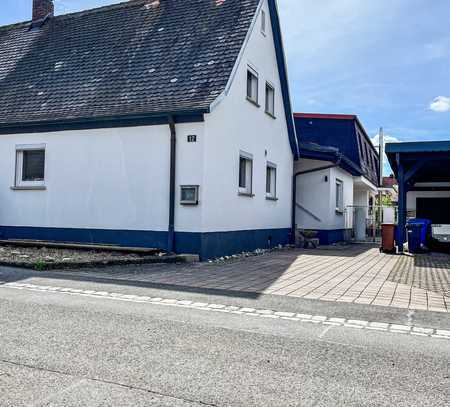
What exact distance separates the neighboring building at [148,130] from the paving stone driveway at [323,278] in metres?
1.81

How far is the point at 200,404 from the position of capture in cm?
329

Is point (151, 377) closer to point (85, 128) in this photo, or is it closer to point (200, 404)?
point (200, 404)

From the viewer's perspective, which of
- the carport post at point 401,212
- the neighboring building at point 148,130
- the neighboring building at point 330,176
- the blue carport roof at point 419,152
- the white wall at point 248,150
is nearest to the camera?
the neighboring building at point 148,130

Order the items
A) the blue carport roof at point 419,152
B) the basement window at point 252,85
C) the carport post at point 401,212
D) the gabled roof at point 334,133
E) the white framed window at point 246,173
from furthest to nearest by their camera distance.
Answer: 1. the gabled roof at point 334,133
2. the carport post at point 401,212
3. the basement window at point 252,85
4. the blue carport roof at point 419,152
5. the white framed window at point 246,173

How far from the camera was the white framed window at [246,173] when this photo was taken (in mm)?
14641

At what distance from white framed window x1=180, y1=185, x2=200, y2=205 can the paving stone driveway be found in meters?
1.59

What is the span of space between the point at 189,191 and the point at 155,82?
3304mm

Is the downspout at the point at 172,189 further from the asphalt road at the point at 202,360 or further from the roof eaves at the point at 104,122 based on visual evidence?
the asphalt road at the point at 202,360

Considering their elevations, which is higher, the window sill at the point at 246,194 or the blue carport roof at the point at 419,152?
the blue carport roof at the point at 419,152

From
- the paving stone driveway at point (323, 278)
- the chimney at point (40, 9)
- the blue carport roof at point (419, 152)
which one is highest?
the chimney at point (40, 9)

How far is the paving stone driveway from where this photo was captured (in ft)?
24.6

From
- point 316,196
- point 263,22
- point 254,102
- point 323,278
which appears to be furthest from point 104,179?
point 316,196

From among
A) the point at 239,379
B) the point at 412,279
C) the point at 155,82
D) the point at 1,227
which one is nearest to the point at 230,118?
the point at 155,82

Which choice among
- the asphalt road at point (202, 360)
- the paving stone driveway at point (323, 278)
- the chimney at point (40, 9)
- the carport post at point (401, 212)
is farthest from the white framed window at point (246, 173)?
the chimney at point (40, 9)
